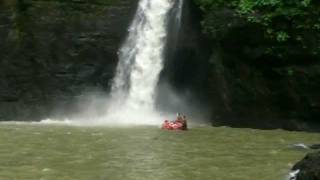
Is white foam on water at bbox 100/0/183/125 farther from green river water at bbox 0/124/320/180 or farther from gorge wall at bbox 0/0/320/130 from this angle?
green river water at bbox 0/124/320/180

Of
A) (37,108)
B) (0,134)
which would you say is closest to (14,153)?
(0,134)

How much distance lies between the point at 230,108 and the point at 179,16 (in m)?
4.67

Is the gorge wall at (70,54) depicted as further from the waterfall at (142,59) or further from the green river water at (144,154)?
the green river water at (144,154)

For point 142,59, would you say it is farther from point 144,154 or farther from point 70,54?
point 144,154

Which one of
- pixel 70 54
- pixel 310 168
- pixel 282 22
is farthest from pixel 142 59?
pixel 310 168

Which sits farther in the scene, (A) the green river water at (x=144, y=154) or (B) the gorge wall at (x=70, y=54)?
(B) the gorge wall at (x=70, y=54)

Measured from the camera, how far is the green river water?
10820 mm

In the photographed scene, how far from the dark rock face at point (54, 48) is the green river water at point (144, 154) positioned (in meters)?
Result: 6.35

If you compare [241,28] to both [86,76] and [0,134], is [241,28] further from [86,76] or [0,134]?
[0,134]

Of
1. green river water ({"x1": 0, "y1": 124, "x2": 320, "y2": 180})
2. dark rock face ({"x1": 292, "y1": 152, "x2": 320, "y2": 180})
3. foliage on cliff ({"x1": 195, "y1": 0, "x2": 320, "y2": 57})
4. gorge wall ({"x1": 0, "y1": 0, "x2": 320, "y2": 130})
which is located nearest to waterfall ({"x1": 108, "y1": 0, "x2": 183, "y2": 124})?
gorge wall ({"x1": 0, "y1": 0, "x2": 320, "y2": 130})

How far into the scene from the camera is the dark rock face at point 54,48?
81.4ft

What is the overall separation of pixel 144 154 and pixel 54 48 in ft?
41.4

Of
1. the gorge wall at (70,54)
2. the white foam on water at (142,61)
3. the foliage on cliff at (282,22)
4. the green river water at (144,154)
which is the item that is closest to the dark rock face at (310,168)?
the green river water at (144,154)

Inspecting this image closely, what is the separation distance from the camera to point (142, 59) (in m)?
25.1
